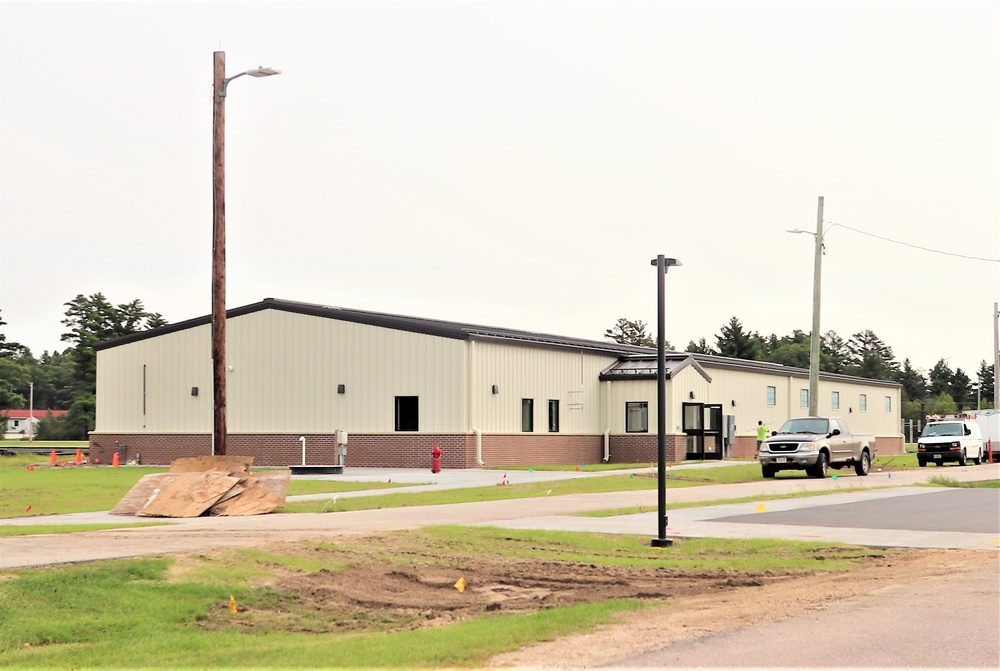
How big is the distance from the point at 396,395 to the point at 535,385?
5.43 meters

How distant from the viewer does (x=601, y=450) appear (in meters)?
49.1

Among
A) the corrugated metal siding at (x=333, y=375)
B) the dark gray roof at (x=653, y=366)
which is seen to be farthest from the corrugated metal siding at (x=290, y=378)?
the dark gray roof at (x=653, y=366)

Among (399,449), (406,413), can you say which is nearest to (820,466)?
(399,449)

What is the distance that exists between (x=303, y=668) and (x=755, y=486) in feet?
81.7

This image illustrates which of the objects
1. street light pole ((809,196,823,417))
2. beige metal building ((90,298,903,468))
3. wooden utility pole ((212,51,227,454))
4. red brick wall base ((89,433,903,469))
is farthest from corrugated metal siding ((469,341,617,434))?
wooden utility pole ((212,51,227,454))

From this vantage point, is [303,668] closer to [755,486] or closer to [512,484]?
[512,484]

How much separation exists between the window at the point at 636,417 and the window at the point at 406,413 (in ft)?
32.2

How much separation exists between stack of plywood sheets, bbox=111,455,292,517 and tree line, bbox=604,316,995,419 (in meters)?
87.6

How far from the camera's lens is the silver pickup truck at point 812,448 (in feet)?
118

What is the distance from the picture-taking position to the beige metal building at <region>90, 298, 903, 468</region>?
141 ft

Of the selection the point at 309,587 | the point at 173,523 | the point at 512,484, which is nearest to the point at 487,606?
the point at 309,587

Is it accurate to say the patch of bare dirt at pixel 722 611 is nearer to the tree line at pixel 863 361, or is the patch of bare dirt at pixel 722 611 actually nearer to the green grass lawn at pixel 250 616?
the green grass lawn at pixel 250 616

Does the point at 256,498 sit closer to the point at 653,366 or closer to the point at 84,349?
the point at 653,366

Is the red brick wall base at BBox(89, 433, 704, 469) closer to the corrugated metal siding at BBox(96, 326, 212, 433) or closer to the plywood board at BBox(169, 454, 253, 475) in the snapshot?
the corrugated metal siding at BBox(96, 326, 212, 433)
